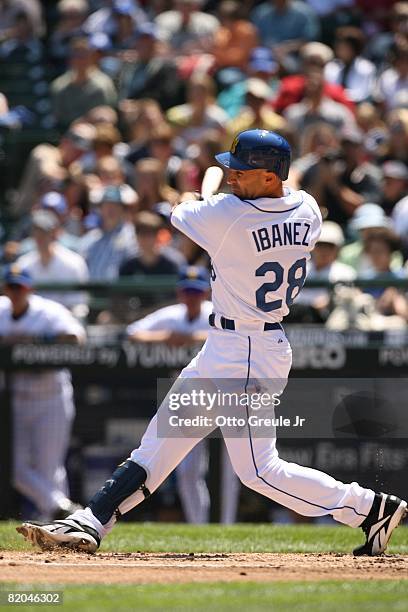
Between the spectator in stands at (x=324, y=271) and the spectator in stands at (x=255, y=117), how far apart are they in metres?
1.89

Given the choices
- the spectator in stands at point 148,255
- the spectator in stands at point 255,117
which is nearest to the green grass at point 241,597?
the spectator in stands at point 148,255

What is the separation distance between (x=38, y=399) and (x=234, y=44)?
5092 millimetres

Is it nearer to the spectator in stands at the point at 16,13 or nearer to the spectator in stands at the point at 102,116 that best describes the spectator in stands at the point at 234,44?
the spectator in stands at the point at 102,116

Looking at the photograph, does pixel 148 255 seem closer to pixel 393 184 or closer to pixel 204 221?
pixel 393 184

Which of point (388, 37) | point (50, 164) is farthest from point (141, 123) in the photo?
point (388, 37)

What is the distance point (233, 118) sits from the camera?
1303 cm

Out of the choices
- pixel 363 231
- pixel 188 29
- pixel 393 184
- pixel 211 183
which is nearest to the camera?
pixel 211 183

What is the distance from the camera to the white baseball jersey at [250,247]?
6031 mm

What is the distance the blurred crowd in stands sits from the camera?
11.1 m

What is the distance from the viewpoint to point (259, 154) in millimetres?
6082

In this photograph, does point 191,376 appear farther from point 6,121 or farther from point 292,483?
point 6,121

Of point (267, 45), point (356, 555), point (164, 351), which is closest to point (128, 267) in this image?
point (164, 351)

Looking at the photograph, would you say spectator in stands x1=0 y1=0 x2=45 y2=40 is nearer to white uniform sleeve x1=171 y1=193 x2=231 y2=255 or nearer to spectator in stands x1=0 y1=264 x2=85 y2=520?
spectator in stands x1=0 y1=264 x2=85 y2=520

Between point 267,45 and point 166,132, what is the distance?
2.11 meters
